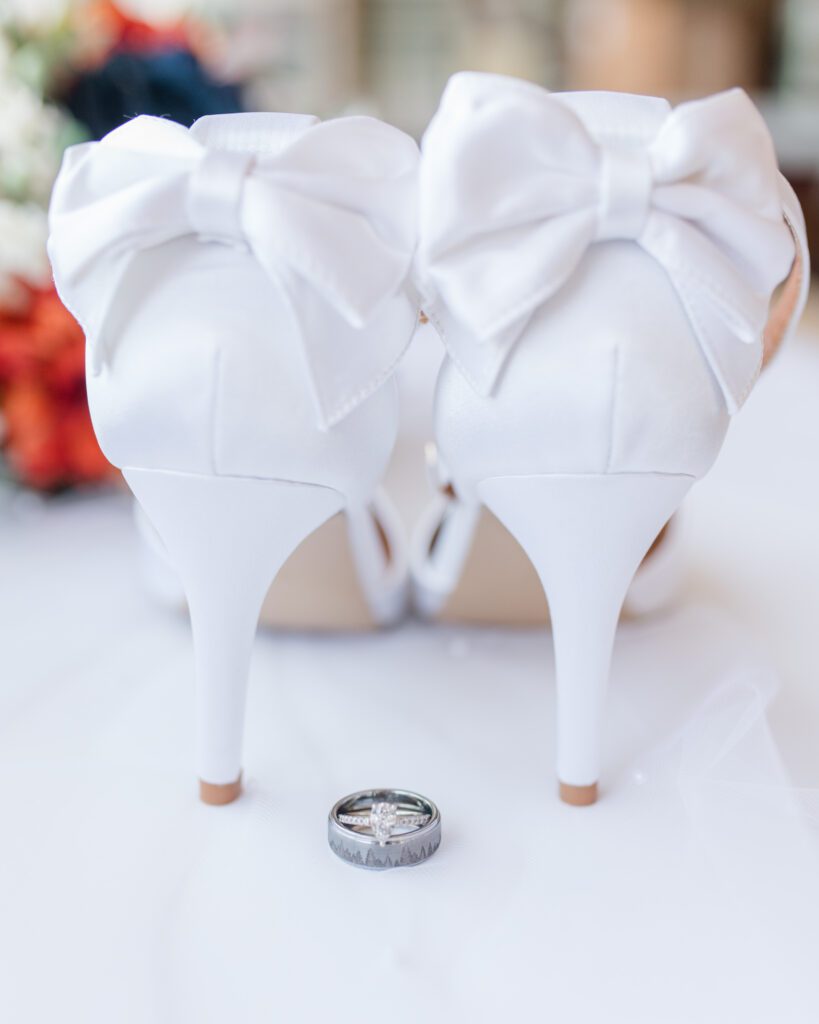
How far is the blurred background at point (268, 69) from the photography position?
126cm

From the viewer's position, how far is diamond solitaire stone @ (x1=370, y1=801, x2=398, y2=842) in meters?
0.62

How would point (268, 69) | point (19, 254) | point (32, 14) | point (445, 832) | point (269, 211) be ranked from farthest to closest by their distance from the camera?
point (268, 69) < point (32, 14) < point (19, 254) < point (445, 832) < point (269, 211)

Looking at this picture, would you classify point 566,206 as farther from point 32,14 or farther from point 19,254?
point 32,14

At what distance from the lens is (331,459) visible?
24.2 inches

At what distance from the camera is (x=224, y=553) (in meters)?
0.63

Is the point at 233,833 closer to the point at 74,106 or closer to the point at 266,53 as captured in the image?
the point at 74,106

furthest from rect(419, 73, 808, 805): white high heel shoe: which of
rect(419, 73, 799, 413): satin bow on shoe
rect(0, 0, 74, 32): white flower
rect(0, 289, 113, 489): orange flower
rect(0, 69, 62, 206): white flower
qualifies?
rect(0, 0, 74, 32): white flower

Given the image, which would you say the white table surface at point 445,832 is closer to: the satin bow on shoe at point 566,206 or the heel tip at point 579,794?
the heel tip at point 579,794

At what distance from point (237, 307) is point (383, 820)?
0.32 metres

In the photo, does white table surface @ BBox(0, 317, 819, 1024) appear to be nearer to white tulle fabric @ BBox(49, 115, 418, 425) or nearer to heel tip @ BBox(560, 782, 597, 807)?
heel tip @ BBox(560, 782, 597, 807)

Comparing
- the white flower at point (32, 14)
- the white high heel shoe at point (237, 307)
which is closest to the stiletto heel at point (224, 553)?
the white high heel shoe at point (237, 307)

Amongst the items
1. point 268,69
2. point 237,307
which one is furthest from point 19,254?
point 237,307

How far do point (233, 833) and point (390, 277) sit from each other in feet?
1.19

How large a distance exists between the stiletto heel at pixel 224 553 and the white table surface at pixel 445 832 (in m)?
0.07
